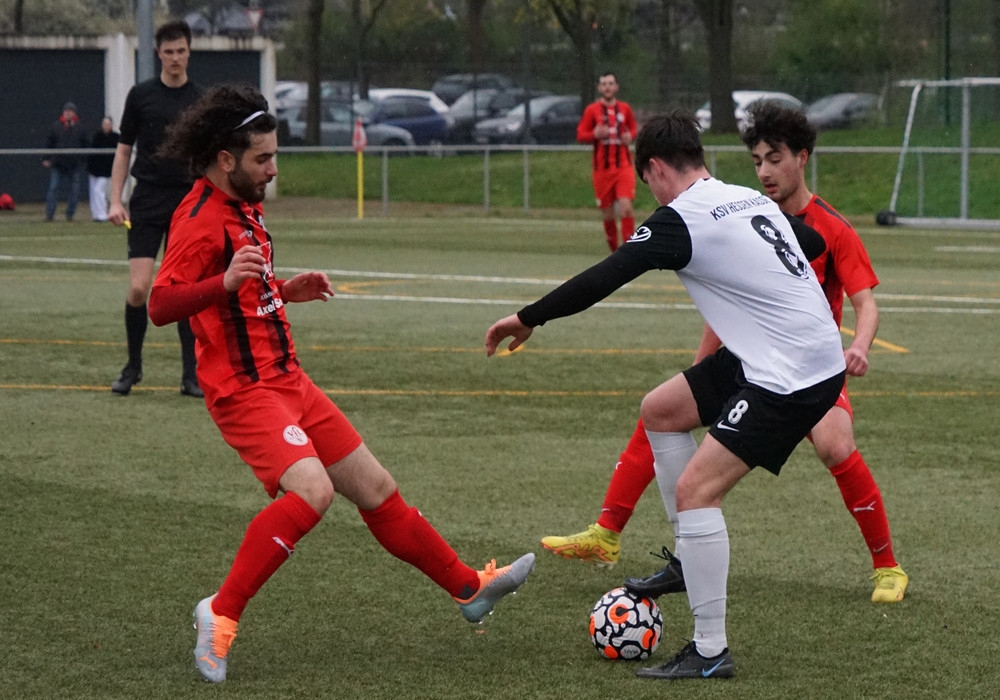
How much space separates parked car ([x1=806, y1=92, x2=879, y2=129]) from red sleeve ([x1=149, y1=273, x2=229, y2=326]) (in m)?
33.6

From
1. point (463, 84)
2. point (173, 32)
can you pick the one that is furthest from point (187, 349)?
point (463, 84)

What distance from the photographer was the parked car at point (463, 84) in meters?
38.0

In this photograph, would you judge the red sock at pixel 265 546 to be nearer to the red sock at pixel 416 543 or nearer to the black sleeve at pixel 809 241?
the red sock at pixel 416 543

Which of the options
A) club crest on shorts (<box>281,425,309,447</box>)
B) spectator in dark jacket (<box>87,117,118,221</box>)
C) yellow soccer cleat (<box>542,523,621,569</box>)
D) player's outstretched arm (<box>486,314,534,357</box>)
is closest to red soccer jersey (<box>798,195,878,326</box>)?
yellow soccer cleat (<box>542,523,621,569</box>)

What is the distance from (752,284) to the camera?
442 centimetres

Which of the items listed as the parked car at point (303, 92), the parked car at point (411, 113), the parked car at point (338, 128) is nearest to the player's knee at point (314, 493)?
the parked car at point (338, 128)

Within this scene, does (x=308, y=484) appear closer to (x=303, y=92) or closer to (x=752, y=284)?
(x=752, y=284)

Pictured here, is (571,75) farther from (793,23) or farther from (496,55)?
(793,23)

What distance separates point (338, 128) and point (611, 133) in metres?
19.0

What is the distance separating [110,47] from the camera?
3341 cm

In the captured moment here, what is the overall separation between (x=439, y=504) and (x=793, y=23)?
4112 centimetres

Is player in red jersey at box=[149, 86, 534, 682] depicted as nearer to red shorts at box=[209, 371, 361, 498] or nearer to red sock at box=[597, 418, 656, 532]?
red shorts at box=[209, 371, 361, 498]

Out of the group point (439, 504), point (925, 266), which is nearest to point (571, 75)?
point (925, 266)

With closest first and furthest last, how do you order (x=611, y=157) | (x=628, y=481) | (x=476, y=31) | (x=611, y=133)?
1. (x=628, y=481)
2. (x=611, y=133)
3. (x=611, y=157)
4. (x=476, y=31)
